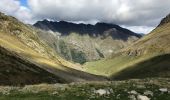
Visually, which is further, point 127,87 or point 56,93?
point 127,87

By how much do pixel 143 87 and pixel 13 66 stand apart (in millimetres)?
63142

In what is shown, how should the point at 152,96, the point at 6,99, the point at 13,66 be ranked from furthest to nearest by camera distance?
the point at 13,66 → the point at 152,96 → the point at 6,99

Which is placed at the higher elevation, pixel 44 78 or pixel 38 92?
pixel 44 78

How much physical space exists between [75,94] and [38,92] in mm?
3969

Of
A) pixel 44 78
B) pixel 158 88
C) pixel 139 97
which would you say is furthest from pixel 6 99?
pixel 44 78

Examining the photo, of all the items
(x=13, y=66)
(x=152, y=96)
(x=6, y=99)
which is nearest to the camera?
(x=6, y=99)

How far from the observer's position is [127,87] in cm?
4203

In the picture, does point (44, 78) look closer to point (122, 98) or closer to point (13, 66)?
point (13, 66)

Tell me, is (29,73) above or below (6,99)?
above

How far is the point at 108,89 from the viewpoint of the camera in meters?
39.5

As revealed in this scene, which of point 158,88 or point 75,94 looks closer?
point 75,94

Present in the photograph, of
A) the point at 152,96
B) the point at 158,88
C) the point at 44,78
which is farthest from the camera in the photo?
the point at 44,78

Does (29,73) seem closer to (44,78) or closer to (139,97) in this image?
(44,78)

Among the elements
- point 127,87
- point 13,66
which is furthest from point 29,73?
point 127,87
